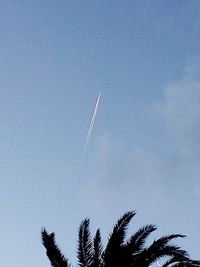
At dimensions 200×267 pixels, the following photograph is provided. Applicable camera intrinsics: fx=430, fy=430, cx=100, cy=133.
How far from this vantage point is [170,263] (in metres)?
14.7

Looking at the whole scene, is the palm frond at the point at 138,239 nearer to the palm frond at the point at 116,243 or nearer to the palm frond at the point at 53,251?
the palm frond at the point at 116,243

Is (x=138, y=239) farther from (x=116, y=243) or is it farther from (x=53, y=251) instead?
(x=53, y=251)

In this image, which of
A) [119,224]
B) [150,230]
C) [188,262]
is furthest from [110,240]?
[188,262]

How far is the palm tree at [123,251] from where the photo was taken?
13.5 m

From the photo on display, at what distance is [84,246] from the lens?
14602 mm

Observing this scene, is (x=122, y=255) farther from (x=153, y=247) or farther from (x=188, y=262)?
(x=188, y=262)

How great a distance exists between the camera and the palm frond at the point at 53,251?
14.0 metres

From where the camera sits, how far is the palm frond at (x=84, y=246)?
556 inches

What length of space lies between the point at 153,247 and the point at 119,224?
1327mm

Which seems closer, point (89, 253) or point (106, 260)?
point (106, 260)

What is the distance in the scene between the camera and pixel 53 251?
14.2 meters

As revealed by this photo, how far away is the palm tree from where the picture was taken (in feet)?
44.3

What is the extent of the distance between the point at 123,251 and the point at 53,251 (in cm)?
236

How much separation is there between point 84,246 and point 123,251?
5.38ft
